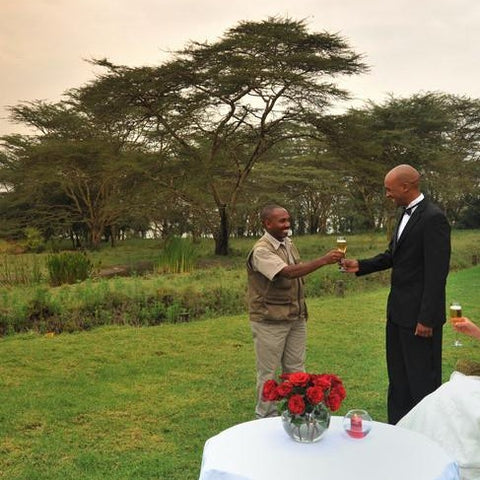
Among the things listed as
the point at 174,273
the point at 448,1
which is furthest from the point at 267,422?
the point at 174,273

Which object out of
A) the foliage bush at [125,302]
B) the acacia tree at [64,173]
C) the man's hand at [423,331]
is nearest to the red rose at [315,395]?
the man's hand at [423,331]

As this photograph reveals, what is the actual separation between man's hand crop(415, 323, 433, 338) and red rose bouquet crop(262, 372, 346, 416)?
1.31 m

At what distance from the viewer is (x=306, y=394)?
8.58ft

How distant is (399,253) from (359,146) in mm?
19305

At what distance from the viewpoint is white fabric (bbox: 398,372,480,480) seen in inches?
112

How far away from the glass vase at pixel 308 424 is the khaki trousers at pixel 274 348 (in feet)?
5.56

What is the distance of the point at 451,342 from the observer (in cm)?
786

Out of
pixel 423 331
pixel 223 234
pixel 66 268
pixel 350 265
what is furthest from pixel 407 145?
pixel 423 331

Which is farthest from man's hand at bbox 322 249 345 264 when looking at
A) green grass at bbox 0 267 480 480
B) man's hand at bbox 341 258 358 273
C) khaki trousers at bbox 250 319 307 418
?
green grass at bbox 0 267 480 480

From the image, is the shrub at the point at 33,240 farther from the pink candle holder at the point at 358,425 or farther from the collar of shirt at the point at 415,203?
the pink candle holder at the point at 358,425

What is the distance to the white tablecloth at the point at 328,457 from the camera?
2387 mm

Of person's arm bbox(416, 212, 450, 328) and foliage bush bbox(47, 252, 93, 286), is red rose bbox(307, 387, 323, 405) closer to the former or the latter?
person's arm bbox(416, 212, 450, 328)

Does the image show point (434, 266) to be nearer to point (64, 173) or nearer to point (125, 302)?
point (125, 302)

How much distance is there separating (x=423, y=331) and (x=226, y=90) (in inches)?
699
